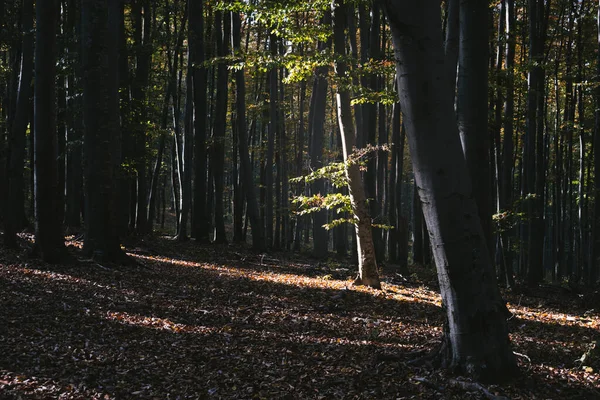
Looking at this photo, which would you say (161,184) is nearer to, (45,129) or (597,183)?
(45,129)

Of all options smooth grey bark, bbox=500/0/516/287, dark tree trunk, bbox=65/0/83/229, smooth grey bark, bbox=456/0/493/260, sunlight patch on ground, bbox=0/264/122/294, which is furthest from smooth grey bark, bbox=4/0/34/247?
smooth grey bark, bbox=500/0/516/287

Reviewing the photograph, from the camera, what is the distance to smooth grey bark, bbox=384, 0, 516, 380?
4180 millimetres

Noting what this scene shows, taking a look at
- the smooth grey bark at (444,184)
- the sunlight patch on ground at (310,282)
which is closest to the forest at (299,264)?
the smooth grey bark at (444,184)

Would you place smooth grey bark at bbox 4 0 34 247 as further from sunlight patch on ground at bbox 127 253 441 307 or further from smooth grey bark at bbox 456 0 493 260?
smooth grey bark at bbox 456 0 493 260

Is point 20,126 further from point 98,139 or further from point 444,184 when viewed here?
point 444,184

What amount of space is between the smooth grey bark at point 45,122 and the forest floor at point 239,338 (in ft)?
3.76

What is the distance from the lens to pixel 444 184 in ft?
13.9

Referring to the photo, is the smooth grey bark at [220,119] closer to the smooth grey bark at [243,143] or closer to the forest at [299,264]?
the forest at [299,264]

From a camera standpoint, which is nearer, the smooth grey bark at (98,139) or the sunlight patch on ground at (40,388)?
the sunlight patch on ground at (40,388)

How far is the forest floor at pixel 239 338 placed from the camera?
15.5 ft

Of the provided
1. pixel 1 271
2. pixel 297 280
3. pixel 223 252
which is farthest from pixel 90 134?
pixel 223 252

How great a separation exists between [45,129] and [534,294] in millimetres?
12411

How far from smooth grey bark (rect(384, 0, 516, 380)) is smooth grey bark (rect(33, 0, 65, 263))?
8.41m

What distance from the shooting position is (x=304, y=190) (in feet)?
111
